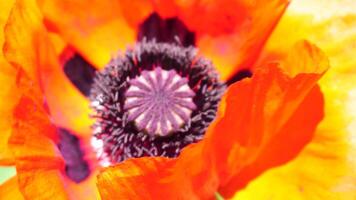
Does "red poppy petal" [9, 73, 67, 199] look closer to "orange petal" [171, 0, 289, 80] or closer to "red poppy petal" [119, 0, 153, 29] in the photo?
"red poppy petal" [119, 0, 153, 29]

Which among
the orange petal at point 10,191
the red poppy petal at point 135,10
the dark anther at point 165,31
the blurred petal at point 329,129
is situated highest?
the red poppy petal at point 135,10

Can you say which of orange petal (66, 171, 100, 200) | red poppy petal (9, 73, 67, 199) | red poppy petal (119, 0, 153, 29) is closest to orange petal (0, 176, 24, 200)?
red poppy petal (9, 73, 67, 199)

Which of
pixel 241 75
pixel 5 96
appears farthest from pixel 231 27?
pixel 5 96

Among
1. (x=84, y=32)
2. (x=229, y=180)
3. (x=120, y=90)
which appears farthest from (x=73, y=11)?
(x=229, y=180)

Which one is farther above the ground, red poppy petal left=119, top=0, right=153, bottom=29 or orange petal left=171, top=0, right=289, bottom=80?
red poppy petal left=119, top=0, right=153, bottom=29

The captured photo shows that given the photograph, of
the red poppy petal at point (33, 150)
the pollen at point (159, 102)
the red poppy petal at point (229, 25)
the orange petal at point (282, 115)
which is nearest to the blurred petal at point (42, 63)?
the red poppy petal at point (33, 150)

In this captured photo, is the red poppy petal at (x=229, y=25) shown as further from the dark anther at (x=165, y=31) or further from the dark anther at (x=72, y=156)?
the dark anther at (x=72, y=156)
